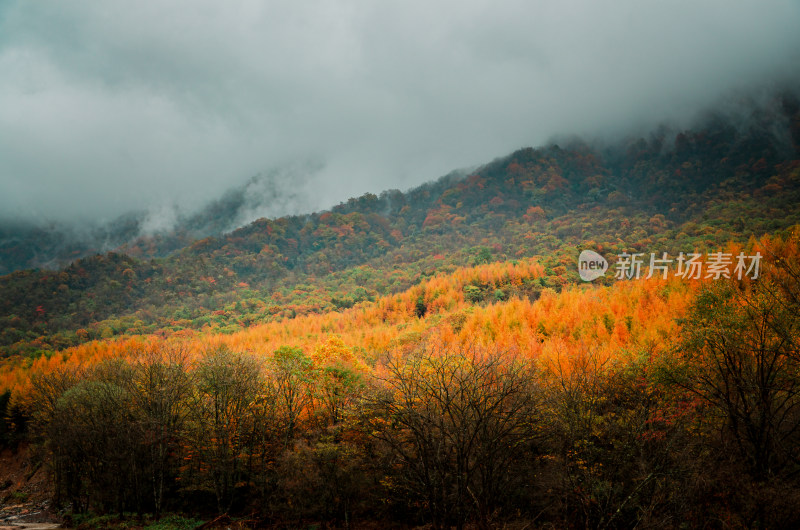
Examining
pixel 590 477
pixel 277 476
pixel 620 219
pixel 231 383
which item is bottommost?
pixel 277 476

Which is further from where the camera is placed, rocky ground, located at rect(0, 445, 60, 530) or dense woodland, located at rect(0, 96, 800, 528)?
rocky ground, located at rect(0, 445, 60, 530)

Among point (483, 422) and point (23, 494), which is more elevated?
point (483, 422)

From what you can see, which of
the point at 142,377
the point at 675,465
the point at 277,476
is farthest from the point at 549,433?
the point at 142,377

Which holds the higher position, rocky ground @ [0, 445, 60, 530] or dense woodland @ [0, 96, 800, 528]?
dense woodland @ [0, 96, 800, 528]

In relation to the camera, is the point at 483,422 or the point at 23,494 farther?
the point at 23,494

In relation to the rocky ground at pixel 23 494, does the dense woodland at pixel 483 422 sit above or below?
above

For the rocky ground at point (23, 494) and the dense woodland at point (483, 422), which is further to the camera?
the rocky ground at point (23, 494)

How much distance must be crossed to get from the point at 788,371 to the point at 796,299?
603cm

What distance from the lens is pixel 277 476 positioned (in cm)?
2947

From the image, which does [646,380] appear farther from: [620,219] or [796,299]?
[620,219]

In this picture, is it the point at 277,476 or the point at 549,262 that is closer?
the point at 277,476

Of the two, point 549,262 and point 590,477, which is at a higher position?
point 549,262

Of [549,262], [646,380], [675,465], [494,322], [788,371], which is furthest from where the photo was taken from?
[549,262]

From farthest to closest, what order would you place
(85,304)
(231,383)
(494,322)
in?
(85,304)
(494,322)
(231,383)
